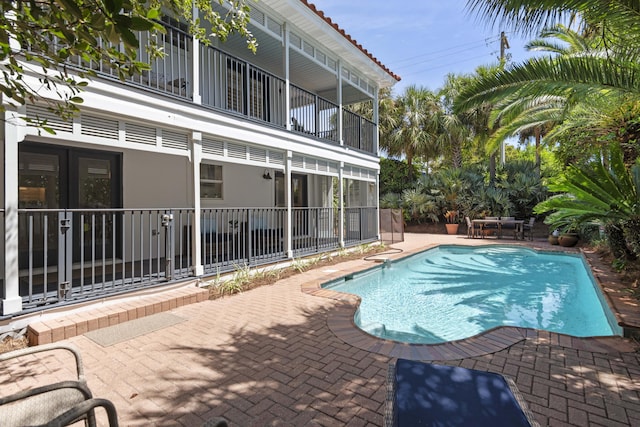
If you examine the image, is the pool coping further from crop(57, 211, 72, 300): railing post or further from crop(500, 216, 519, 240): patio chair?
crop(500, 216, 519, 240): patio chair

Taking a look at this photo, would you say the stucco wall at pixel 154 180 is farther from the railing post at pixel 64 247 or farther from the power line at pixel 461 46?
the power line at pixel 461 46

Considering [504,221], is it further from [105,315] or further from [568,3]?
[105,315]

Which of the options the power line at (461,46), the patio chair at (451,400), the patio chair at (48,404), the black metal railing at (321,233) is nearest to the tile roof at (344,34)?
the black metal railing at (321,233)

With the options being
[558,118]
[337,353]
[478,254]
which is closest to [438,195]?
[478,254]

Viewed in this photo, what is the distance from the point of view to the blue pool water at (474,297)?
538cm

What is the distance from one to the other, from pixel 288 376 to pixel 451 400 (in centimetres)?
178

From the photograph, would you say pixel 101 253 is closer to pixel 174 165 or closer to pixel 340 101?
pixel 174 165

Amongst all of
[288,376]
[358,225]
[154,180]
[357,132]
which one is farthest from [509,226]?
[288,376]

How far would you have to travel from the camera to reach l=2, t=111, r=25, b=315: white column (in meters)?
3.95

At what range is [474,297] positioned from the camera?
23.6 ft

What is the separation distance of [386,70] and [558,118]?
585cm

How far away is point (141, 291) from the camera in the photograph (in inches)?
211

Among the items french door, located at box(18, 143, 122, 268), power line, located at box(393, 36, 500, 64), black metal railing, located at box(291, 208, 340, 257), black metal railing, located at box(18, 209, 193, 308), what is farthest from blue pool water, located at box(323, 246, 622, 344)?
power line, located at box(393, 36, 500, 64)

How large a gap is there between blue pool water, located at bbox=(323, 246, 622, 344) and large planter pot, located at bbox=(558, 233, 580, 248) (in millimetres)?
1757
